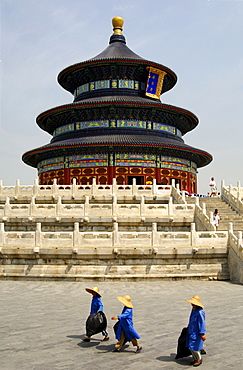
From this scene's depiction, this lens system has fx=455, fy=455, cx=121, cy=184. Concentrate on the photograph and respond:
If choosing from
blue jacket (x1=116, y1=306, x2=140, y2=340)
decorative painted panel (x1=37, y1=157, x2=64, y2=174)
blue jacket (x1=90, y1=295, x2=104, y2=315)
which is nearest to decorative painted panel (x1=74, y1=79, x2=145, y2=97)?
decorative painted panel (x1=37, y1=157, x2=64, y2=174)

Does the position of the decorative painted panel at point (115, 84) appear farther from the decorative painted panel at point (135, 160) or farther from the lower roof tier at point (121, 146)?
the decorative painted panel at point (135, 160)

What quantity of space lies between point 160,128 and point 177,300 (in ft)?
103

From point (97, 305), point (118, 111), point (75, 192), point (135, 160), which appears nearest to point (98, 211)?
point (75, 192)

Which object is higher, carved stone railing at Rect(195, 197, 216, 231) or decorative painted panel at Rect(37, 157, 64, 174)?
decorative painted panel at Rect(37, 157, 64, 174)

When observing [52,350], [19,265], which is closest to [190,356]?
[52,350]

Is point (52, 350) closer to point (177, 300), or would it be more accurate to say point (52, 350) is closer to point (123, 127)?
point (177, 300)

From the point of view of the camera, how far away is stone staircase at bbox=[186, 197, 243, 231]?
76.1ft

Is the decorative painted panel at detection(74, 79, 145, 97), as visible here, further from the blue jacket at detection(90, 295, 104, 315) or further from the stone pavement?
the blue jacket at detection(90, 295, 104, 315)

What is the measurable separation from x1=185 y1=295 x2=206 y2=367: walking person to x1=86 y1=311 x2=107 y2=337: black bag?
6.50 feet

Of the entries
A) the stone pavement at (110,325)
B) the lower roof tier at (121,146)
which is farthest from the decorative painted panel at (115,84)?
the stone pavement at (110,325)

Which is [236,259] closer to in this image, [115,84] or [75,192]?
[75,192]

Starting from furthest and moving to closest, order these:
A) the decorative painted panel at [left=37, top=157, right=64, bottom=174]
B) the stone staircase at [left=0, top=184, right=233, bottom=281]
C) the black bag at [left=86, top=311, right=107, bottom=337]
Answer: the decorative painted panel at [left=37, top=157, right=64, bottom=174] < the stone staircase at [left=0, top=184, right=233, bottom=281] < the black bag at [left=86, top=311, right=107, bottom=337]

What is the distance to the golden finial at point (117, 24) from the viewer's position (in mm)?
50594

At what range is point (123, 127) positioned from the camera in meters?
42.5
